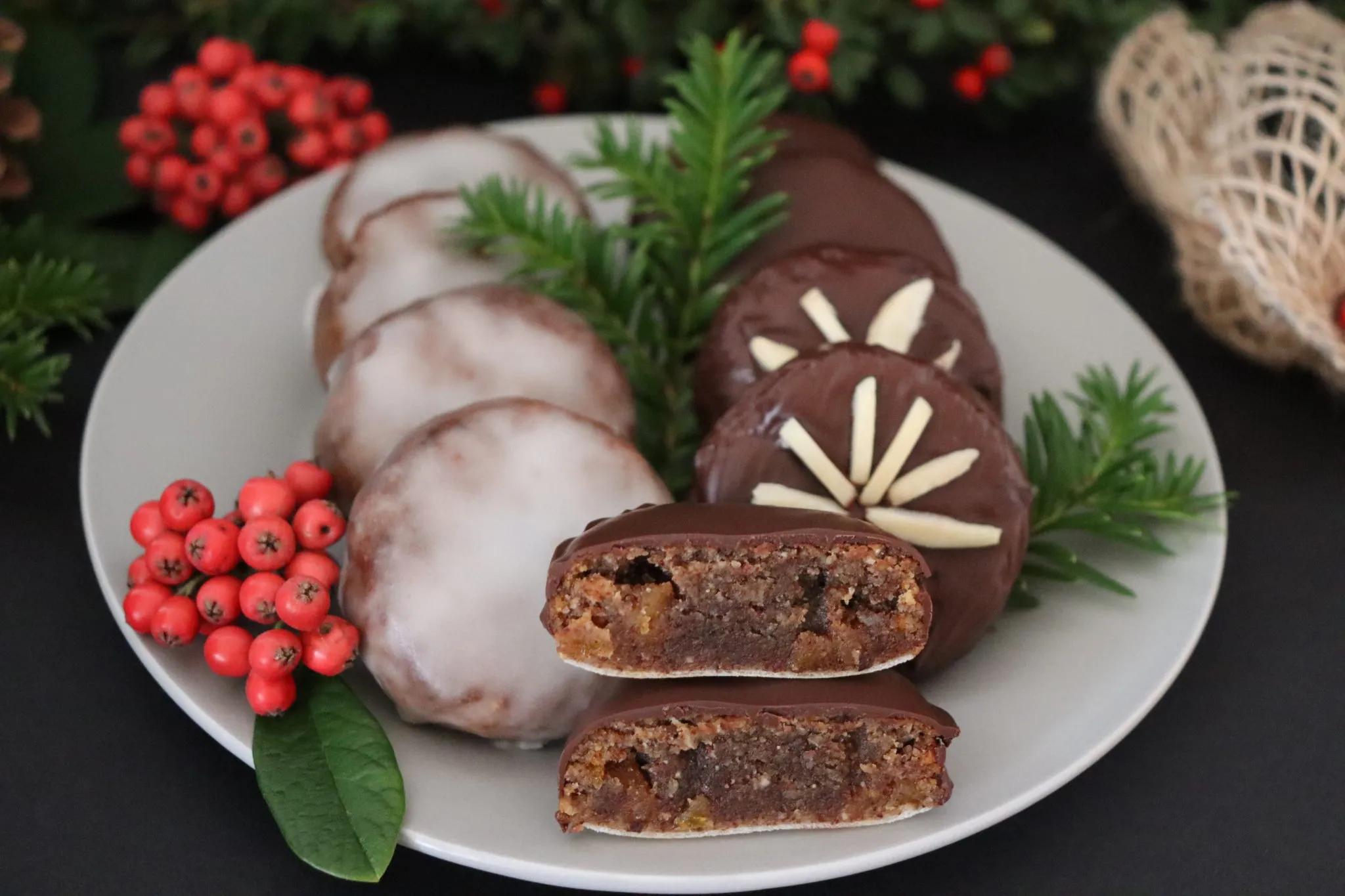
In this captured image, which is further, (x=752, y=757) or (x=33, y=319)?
(x=33, y=319)

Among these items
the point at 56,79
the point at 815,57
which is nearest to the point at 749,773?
the point at 815,57

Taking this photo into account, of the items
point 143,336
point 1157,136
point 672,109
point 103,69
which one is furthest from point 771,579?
point 103,69

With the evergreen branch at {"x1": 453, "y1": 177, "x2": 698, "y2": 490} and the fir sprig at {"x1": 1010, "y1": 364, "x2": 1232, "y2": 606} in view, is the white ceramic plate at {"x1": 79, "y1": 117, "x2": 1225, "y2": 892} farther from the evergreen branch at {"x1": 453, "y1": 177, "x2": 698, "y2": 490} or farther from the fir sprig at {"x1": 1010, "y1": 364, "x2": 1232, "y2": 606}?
the evergreen branch at {"x1": 453, "y1": 177, "x2": 698, "y2": 490}

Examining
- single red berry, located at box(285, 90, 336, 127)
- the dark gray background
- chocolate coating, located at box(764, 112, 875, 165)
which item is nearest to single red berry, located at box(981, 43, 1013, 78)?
chocolate coating, located at box(764, 112, 875, 165)

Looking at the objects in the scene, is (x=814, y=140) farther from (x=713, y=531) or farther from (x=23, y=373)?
(x=23, y=373)

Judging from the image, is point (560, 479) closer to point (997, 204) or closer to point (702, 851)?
point (702, 851)

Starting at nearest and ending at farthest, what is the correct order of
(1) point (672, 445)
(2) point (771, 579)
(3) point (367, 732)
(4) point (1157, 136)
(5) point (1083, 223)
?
(2) point (771, 579) → (3) point (367, 732) → (1) point (672, 445) → (4) point (1157, 136) → (5) point (1083, 223)
